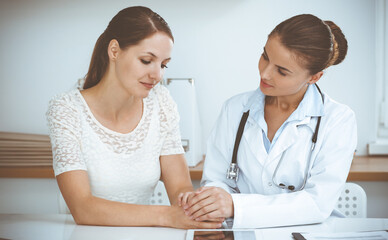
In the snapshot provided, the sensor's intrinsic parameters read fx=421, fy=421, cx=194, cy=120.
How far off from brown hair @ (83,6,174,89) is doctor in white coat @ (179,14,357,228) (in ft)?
1.21

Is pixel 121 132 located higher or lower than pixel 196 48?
lower

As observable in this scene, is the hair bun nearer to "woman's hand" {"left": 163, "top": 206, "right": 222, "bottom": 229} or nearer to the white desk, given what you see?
the white desk

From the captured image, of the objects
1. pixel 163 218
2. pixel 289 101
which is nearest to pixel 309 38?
pixel 289 101

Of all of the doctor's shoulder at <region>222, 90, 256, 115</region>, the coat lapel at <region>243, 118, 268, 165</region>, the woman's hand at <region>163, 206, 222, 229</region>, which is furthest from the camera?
the doctor's shoulder at <region>222, 90, 256, 115</region>

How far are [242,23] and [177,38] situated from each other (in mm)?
341

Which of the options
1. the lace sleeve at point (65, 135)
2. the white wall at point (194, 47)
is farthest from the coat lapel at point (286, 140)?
the white wall at point (194, 47)

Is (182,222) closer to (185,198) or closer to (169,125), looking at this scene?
(185,198)

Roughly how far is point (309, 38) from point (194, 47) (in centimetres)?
98

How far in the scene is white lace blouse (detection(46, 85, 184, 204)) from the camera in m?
1.28

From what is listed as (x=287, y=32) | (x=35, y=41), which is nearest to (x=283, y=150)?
(x=287, y=32)

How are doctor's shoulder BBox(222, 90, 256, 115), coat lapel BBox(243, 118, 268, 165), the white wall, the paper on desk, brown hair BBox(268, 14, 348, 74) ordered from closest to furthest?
the paper on desk
brown hair BBox(268, 14, 348, 74)
coat lapel BBox(243, 118, 268, 165)
doctor's shoulder BBox(222, 90, 256, 115)
the white wall

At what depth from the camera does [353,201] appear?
1521mm

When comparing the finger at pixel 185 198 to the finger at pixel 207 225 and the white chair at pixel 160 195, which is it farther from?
the white chair at pixel 160 195

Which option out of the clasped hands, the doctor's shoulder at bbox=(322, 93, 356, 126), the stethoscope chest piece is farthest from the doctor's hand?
the doctor's shoulder at bbox=(322, 93, 356, 126)
